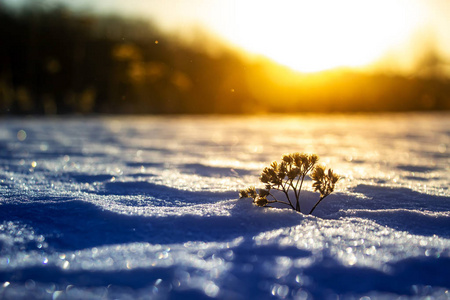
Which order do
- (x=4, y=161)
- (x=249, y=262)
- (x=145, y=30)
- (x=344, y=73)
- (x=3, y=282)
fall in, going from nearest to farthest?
(x=3, y=282) → (x=249, y=262) → (x=4, y=161) → (x=145, y=30) → (x=344, y=73)

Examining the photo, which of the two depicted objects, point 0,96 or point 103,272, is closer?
point 103,272

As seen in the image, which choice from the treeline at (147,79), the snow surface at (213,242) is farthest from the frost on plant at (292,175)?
the treeline at (147,79)

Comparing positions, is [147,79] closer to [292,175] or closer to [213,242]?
[292,175]

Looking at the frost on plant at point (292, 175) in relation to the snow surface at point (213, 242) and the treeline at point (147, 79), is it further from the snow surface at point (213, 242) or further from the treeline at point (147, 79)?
the treeline at point (147, 79)

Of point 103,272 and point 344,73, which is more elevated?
point 344,73

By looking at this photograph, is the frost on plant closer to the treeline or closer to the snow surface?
the snow surface

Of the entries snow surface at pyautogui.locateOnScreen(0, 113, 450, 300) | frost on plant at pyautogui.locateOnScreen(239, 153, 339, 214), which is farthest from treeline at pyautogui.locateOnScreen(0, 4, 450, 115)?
frost on plant at pyautogui.locateOnScreen(239, 153, 339, 214)

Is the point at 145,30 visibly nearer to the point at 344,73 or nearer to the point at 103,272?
the point at 344,73

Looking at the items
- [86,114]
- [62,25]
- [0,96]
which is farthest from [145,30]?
[0,96]
